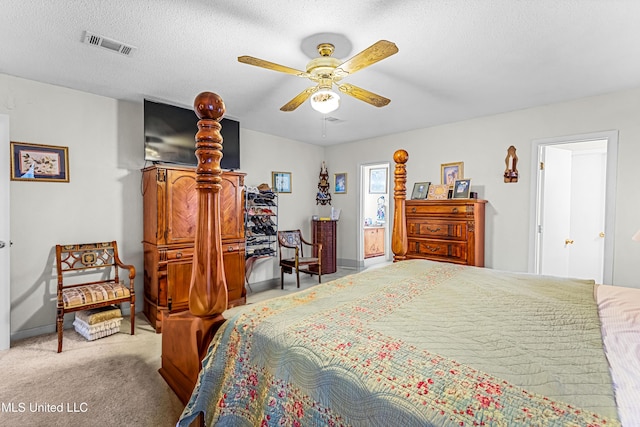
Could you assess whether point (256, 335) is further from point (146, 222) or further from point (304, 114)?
point (304, 114)

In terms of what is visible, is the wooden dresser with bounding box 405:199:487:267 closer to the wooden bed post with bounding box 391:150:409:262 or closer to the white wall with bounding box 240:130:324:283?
the wooden bed post with bounding box 391:150:409:262

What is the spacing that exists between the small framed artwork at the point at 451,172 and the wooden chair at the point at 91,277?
4099mm

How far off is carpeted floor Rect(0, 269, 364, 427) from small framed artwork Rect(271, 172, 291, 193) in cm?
287

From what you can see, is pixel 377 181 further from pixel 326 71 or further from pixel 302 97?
pixel 326 71

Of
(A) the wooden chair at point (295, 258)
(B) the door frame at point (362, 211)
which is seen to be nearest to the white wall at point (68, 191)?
(A) the wooden chair at point (295, 258)

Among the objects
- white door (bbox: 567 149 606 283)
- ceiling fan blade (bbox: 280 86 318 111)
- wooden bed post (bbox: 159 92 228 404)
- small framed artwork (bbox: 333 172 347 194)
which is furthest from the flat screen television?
white door (bbox: 567 149 606 283)

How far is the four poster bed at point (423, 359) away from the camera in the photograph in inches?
29.2

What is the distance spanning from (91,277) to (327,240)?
345 centimetres

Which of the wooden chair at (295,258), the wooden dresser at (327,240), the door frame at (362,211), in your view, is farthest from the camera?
the wooden dresser at (327,240)

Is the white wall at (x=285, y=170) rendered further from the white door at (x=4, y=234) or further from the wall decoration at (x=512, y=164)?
the wall decoration at (x=512, y=164)

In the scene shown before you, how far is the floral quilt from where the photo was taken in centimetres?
74

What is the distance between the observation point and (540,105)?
3637 mm

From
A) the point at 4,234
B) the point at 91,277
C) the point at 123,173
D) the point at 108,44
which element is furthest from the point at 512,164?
the point at 4,234

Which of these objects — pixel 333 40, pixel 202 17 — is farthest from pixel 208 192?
pixel 333 40
